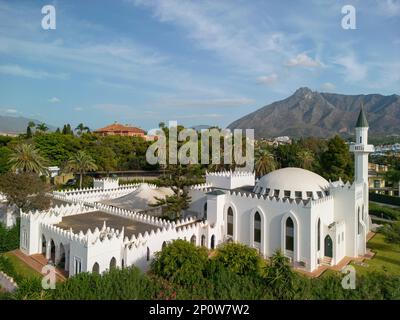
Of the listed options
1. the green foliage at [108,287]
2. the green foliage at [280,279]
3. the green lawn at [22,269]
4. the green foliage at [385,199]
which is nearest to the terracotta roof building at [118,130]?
the green foliage at [385,199]

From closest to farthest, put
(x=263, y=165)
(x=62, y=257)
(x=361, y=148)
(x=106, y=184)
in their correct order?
(x=62, y=257) < (x=361, y=148) < (x=106, y=184) < (x=263, y=165)

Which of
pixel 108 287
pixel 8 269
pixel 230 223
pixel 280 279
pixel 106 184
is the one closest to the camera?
pixel 108 287

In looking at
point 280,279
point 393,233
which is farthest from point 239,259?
point 393,233

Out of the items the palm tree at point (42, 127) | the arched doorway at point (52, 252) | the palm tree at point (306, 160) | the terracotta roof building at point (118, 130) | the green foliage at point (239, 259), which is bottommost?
the arched doorway at point (52, 252)

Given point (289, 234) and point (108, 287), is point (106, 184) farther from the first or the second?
point (108, 287)

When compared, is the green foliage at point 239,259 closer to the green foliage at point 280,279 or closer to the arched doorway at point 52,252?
the green foliage at point 280,279

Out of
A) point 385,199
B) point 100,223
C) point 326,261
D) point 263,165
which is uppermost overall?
point 263,165

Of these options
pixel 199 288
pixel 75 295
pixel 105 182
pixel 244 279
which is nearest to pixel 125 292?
pixel 75 295
